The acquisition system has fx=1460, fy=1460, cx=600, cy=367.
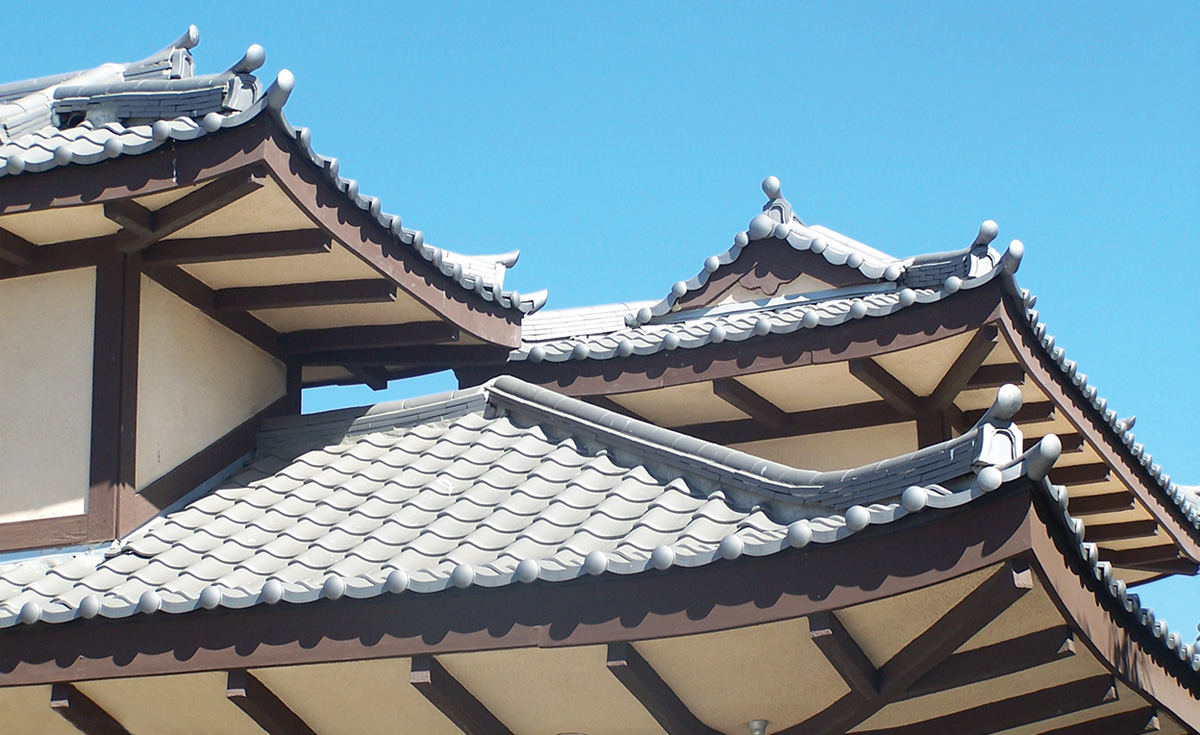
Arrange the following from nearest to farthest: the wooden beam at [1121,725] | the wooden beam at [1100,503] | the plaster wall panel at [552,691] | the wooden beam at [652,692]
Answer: the wooden beam at [652,692] < the plaster wall panel at [552,691] < the wooden beam at [1121,725] < the wooden beam at [1100,503]

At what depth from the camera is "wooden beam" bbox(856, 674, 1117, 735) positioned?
5.86m

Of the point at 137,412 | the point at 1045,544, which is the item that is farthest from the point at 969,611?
the point at 137,412

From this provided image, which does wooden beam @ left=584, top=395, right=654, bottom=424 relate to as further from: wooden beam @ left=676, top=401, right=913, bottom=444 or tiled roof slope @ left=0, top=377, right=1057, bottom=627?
tiled roof slope @ left=0, top=377, right=1057, bottom=627

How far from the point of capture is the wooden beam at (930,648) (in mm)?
4879

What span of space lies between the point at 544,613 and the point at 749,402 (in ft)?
11.6

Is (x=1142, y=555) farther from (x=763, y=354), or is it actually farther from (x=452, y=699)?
(x=452, y=699)

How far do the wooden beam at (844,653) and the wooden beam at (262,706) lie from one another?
91.2 inches

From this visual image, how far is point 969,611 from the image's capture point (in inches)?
201

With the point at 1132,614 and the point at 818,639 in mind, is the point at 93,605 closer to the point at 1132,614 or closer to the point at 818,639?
the point at 818,639

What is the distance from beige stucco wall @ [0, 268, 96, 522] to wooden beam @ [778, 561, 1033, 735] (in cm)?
372

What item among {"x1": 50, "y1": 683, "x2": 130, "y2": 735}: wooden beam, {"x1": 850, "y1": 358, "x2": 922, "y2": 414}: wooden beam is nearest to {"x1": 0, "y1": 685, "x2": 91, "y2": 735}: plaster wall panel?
{"x1": 50, "y1": 683, "x2": 130, "y2": 735}: wooden beam

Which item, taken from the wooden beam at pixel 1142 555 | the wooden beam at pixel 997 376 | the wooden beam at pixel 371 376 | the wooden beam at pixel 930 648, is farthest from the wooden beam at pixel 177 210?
the wooden beam at pixel 1142 555

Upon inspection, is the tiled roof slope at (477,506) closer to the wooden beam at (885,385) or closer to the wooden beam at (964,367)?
the wooden beam at (885,385)

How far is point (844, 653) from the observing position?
17.7ft
